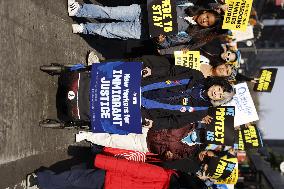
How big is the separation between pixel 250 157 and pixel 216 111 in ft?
50.0

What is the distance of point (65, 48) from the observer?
8133 millimetres

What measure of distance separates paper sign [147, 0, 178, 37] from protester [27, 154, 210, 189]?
216cm

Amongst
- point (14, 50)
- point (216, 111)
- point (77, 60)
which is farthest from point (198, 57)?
point (14, 50)

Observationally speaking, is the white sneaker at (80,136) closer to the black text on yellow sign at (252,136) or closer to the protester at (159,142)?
the protester at (159,142)

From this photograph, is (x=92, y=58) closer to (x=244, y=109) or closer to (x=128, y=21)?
(x=128, y=21)

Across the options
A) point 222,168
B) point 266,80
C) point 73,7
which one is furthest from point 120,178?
point 266,80

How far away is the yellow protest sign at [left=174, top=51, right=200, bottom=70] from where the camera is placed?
859cm

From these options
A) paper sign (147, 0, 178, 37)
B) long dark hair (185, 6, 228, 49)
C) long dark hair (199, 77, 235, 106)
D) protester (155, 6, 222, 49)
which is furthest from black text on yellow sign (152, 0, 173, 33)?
long dark hair (199, 77, 235, 106)

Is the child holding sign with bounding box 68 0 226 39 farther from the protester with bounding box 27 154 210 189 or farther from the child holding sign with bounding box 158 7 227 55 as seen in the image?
the protester with bounding box 27 154 210 189

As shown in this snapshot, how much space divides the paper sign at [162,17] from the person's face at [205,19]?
387 mm

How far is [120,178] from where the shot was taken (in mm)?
7008

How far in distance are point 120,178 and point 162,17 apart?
2.63m

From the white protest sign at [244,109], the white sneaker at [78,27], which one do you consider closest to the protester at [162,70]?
the white sneaker at [78,27]

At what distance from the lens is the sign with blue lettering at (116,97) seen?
653 cm
